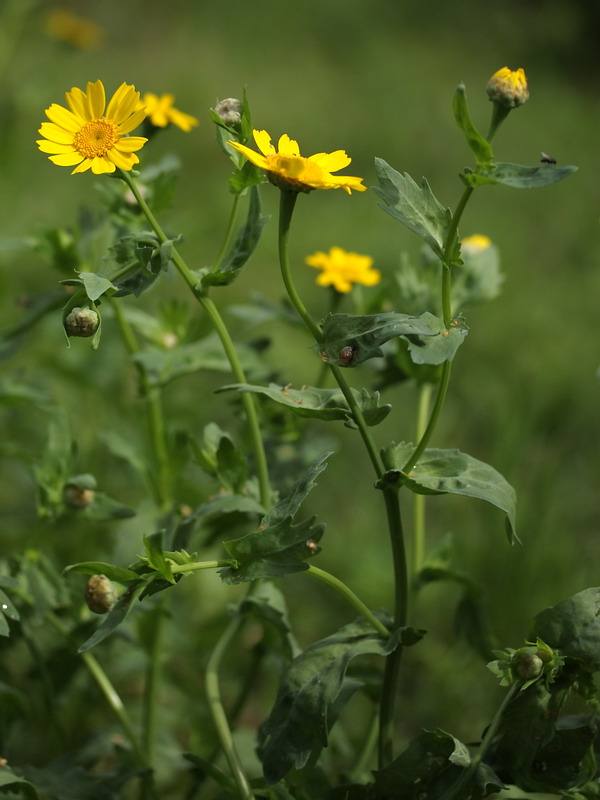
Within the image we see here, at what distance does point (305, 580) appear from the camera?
2.06 meters

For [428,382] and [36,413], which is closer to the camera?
[428,382]

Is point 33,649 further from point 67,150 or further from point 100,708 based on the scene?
point 67,150

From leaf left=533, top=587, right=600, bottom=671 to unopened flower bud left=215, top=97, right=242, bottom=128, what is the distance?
2.17ft

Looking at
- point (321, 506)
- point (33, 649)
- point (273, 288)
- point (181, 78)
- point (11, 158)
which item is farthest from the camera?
point (181, 78)

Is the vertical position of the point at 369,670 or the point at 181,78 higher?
the point at 181,78

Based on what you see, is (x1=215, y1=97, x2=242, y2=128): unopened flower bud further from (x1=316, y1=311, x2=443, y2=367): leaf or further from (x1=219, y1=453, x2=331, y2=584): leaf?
(x1=219, y1=453, x2=331, y2=584): leaf

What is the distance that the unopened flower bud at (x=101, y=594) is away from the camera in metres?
1.04

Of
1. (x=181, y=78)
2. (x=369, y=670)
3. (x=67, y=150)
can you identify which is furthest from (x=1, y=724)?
(x=181, y=78)

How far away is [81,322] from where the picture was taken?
3.35 ft

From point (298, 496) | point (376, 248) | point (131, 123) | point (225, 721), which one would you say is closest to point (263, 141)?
point (131, 123)

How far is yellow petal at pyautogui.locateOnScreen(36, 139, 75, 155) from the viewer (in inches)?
42.1

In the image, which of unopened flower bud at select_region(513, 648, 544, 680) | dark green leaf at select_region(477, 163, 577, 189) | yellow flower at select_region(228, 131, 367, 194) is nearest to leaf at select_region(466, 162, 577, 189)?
dark green leaf at select_region(477, 163, 577, 189)

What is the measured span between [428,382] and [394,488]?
407mm

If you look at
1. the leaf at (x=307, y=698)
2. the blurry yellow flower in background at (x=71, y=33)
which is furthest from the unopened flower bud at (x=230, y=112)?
the blurry yellow flower in background at (x=71, y=33)
